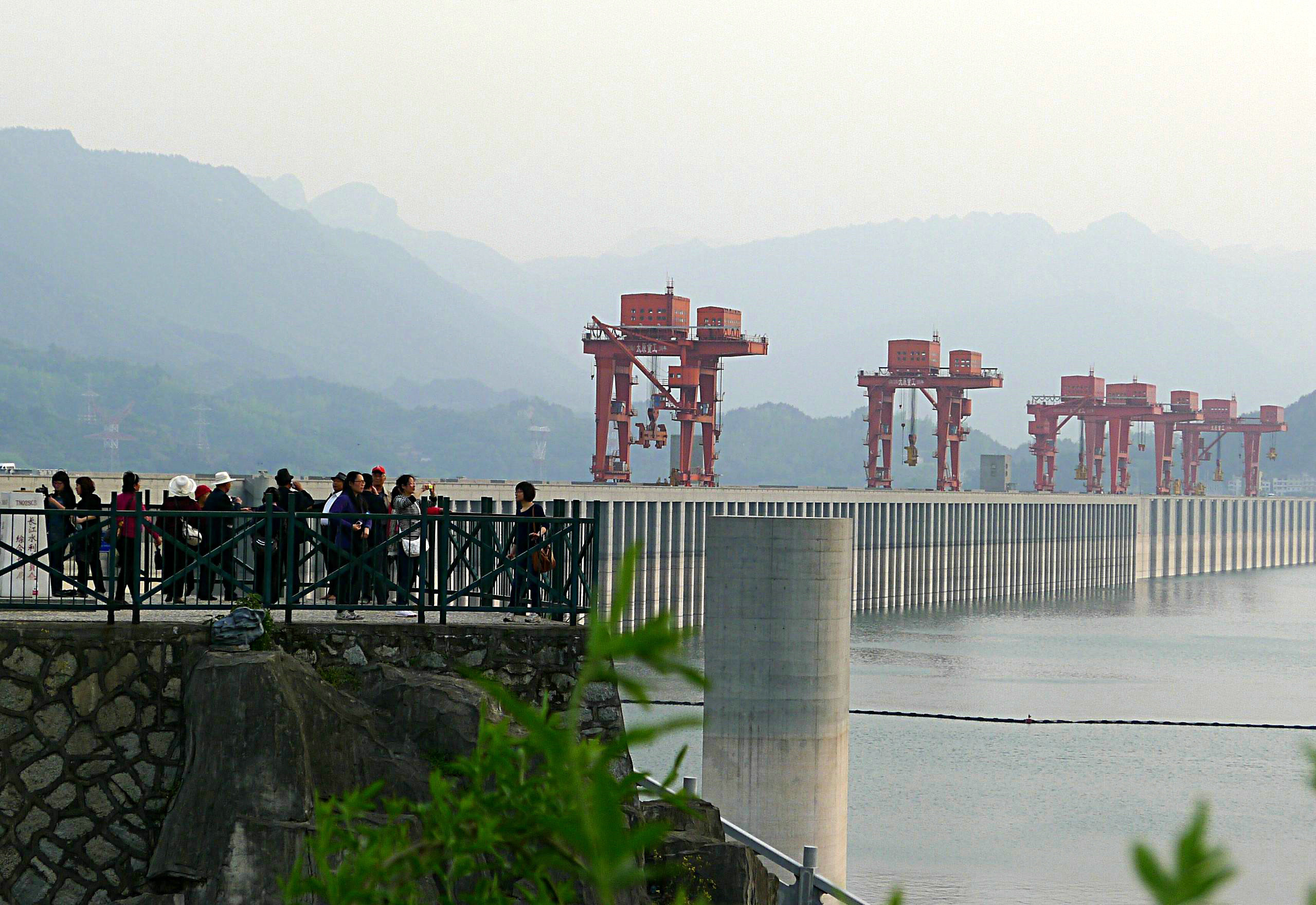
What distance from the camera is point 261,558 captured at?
15047 mm

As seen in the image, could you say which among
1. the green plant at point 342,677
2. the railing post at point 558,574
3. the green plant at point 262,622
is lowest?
the green plant at point 342,677

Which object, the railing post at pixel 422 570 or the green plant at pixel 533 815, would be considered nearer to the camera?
the green plant at pixel 533 815

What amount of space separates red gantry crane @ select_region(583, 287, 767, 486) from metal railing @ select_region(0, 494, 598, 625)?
73281 millimetres

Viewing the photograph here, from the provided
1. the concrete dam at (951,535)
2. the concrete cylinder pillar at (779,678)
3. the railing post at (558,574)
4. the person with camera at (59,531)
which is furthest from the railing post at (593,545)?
the concrete dam at (951,535)

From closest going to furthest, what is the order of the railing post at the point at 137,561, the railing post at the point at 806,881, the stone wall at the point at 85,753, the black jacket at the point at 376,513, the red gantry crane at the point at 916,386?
the stone wall at the point at 85,753, the railing post at the point at 137,561, the black jacket at the point at 376,513, the railing post at the point at 806,881, the red gantry crane at the point at 916,386

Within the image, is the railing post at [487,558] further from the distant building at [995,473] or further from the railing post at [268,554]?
the distant building at [995,473]

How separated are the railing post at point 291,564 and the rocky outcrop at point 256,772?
124 centimetres

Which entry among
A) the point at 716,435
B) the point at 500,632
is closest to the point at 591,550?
the point at 500,632

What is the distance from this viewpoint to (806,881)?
16953mm

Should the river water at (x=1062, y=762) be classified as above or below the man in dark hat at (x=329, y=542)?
below

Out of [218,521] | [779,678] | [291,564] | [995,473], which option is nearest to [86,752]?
[291,564]

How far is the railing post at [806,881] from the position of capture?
16938 millimetres

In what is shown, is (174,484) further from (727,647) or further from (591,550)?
(727,647)

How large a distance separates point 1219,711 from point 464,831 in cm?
5488
